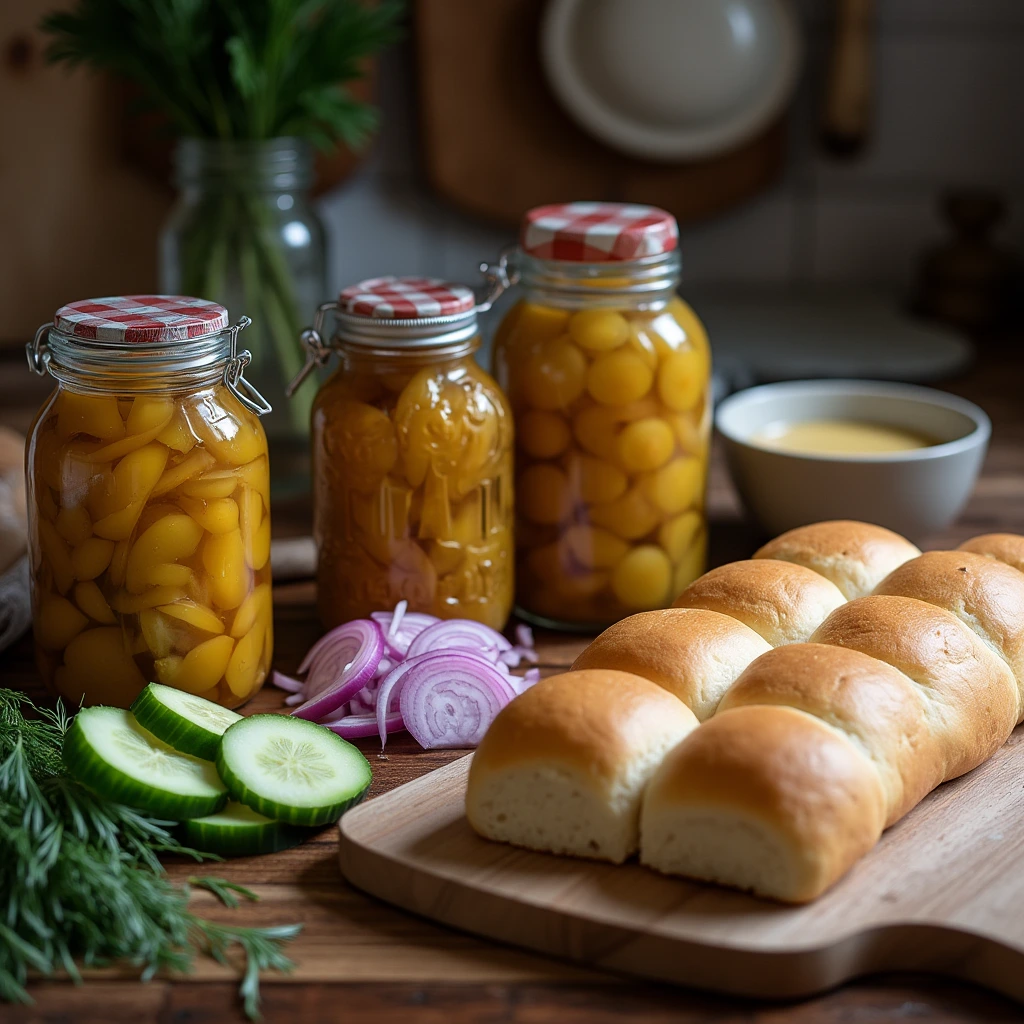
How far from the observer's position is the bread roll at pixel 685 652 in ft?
3.84

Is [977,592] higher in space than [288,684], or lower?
higher

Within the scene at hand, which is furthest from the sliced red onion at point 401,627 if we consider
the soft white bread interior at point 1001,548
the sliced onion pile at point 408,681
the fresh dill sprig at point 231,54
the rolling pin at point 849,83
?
the rolling pin at point 849,83

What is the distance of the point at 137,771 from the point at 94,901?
0.13 metres

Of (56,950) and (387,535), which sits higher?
(387,535)

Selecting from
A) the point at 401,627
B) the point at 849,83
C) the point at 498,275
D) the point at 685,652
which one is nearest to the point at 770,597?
the point at 685,652

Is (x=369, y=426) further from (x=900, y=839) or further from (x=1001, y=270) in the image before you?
(x=1001, y=270)

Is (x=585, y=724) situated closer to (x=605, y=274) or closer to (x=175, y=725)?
(x=175, y=725)

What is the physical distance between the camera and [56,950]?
1.00m

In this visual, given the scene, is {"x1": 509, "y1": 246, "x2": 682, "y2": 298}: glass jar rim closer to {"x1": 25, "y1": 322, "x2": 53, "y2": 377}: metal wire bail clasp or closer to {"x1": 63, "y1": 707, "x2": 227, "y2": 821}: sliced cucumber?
{"x1": 25, "y1": 322, "x2": 53, "y2": 377}: metal wire bail clasp

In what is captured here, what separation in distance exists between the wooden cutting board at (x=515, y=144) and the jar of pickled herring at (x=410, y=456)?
1.13 metres

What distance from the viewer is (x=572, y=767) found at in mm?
1062

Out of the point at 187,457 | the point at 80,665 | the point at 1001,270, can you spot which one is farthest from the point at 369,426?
the point at 1001,270

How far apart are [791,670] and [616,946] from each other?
0.91 ft

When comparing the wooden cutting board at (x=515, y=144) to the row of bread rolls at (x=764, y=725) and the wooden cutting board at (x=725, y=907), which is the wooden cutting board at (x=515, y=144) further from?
the wooden cutting board at (x=725, y=907)
